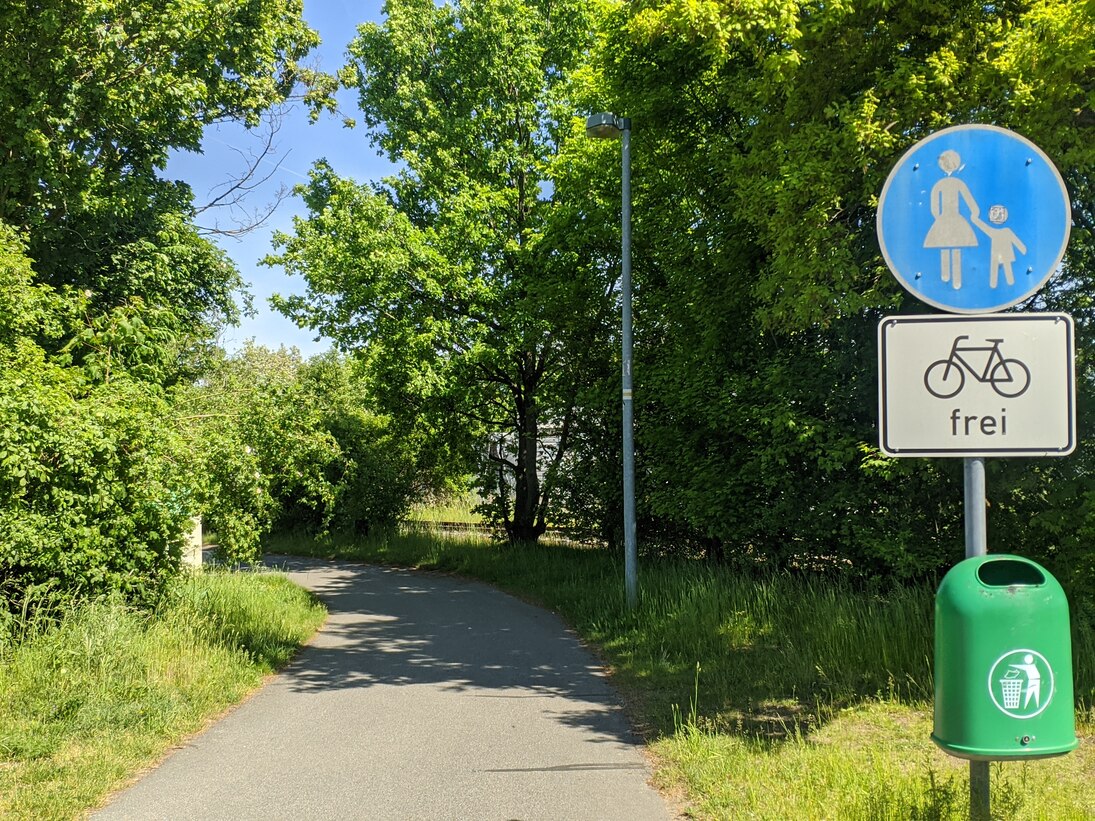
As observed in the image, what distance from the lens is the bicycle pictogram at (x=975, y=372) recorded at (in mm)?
3219

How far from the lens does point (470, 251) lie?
739 inches

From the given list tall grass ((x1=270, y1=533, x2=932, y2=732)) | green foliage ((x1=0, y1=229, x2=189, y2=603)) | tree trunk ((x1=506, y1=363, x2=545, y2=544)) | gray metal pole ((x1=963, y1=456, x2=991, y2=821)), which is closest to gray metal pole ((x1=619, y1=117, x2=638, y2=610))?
tall grass ((x1=270, y1=533, x2=932, y2=732))

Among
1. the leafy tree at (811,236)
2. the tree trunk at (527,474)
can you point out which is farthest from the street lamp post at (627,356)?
the tree trunk at (527,474)

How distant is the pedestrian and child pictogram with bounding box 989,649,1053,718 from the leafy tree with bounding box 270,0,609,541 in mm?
14141

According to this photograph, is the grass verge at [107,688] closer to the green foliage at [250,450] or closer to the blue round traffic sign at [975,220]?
the green foliage at [250,450]

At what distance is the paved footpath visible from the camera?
4.80 m

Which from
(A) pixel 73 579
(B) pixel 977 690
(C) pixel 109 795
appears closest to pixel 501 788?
(C) pixel 109 795

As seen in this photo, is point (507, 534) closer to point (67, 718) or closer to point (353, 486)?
point (353, 486)

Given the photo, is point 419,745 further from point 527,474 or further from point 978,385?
point 527,474

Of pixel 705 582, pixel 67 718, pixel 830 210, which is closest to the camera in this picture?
pixel 67 718

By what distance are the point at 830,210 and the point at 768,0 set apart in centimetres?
209

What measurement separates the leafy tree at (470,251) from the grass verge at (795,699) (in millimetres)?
6713

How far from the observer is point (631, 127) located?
12.8 m

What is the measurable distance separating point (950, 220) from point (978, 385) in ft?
2.17
